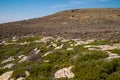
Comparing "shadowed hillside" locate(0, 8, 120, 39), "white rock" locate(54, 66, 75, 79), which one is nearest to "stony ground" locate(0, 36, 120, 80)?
"white rock" locate(54, 66, 75, 79)

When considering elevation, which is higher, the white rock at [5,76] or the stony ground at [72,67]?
the stony ground at [72,67]

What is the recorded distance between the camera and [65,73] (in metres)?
14.4

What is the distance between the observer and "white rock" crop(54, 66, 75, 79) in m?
14.0

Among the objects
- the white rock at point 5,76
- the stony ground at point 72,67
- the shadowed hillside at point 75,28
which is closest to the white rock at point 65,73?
the stony ground at point 72,67

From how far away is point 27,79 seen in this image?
49.4 ft

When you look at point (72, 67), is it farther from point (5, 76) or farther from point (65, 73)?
point (5, 76)

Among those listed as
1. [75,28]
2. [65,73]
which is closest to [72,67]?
[65,73]

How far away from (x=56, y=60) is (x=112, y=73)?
6.66m

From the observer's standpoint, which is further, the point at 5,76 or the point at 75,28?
the point at 75,28

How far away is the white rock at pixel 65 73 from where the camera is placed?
46.0ft

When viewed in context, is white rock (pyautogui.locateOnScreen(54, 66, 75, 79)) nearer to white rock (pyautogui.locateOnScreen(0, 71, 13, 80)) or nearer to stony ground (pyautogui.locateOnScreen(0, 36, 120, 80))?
stony ground (pyautogui.locateOnScreen(0, 36, 120, 80))

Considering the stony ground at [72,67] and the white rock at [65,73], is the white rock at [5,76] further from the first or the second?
the white rock at [65,73]

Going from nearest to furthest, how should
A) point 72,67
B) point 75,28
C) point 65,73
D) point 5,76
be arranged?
point 65,73, point 72,67, point 5,76, point 75,28

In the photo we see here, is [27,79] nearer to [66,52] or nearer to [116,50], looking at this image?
[66,52]
